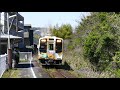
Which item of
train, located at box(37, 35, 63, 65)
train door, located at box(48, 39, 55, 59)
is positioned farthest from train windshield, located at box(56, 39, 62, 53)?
train door, located at box(48, 39, 55, 59)

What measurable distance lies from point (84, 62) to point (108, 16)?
388 cm

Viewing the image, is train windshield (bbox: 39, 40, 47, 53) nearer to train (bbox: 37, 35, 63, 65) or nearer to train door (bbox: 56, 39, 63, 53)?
train (bbox: 37, 35, 63, 65)

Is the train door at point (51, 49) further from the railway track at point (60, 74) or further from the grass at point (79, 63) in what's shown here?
the railway track at point (60, 74)

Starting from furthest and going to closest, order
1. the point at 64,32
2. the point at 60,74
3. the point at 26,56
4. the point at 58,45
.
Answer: the point at 64,32, the point at 26,56, the point at 58,45, the point at 60,74

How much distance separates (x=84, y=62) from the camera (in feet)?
71.3

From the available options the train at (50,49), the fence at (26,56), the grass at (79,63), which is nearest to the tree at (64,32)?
the grass at (79,63)

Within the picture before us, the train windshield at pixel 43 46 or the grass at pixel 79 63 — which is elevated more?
the train windshield at pixel 43 46

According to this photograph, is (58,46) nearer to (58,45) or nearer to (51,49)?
(58,45)

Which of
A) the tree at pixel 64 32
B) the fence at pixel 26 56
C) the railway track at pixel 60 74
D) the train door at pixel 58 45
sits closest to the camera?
the railway track at pixel 60 74

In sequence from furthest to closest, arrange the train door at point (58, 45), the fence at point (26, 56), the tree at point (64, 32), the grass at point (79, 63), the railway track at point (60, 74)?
the tree at point (64, 32)
the fence at point (26, 56)
the train door at point (58, 45)
the grass at point (79, 63)
the railway track at point (60, 74)

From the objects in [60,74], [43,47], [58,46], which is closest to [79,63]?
[58,46]
